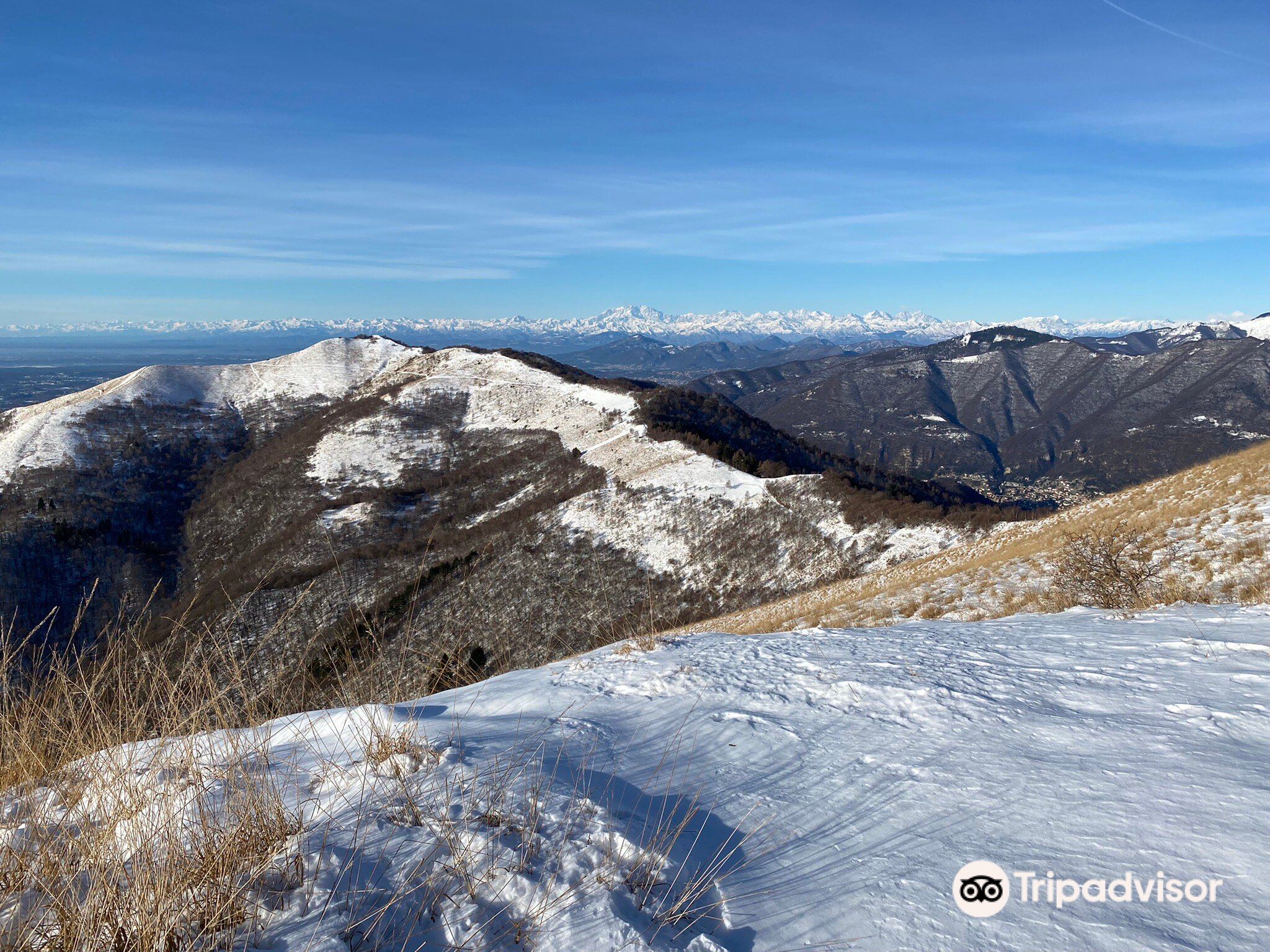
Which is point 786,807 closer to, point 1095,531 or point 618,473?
point 1095,531

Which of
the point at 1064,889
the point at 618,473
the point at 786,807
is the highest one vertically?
the point at 1064,889

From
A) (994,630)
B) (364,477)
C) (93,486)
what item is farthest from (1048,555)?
(93,486)

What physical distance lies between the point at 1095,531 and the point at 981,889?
583 inches

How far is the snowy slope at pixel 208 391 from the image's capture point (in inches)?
2539

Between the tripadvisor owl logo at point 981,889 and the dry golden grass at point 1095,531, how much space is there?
25.9 ft

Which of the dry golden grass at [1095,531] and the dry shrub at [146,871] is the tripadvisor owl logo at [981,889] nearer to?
the dry shrub at [146,871]

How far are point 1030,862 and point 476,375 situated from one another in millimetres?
79618

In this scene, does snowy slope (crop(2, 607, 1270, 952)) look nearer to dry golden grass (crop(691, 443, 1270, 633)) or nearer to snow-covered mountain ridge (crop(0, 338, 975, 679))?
dry golden grass (crop(691, 443, 1270, 633))

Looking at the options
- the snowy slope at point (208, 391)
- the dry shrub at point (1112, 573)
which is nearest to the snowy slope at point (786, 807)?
the dry shrub at point (1112, 573)

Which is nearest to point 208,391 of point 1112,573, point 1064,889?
point 1112,573

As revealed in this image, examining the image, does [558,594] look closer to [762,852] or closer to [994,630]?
[994,630]

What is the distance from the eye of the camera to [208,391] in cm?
8238

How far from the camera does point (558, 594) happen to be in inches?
1463

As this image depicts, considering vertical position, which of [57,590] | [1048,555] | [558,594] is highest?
[1048,555]
